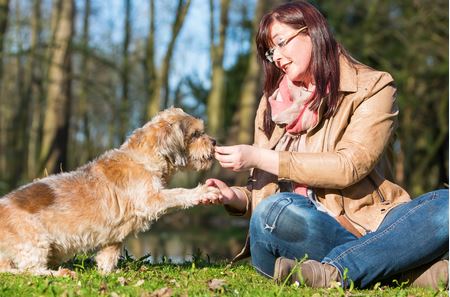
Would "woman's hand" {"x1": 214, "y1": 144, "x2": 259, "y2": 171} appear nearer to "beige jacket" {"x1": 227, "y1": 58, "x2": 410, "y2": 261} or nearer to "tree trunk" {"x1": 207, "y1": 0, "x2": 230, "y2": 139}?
"beige jacket" {"x1": 227, "y1": 58, "x2": 410, "y2": 261}

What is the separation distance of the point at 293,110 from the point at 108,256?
1.93m

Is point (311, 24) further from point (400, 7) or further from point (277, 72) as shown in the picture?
point (400, 7)

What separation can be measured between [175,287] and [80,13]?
22.2 metres

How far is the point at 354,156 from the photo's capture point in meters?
4.86

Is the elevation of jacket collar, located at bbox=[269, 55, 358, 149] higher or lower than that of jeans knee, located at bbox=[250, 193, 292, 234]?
higher

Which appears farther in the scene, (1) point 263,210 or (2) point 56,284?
(1) point 263,210

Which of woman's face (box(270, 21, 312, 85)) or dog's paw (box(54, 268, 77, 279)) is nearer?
dog's paw (box(54, 268, 77, 279))

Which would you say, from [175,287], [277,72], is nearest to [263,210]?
[175,287]

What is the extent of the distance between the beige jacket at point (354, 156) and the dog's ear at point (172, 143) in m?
1.17

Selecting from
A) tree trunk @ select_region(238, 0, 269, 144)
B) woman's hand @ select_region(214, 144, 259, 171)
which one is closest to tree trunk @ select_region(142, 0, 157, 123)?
tree trunk @ select_region(238, 0, 269, 144)

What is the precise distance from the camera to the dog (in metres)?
5.31

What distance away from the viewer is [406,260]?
482cm

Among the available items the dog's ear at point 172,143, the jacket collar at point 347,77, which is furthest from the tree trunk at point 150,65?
the jacket collar at point 347,77

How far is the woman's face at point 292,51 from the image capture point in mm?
5301
